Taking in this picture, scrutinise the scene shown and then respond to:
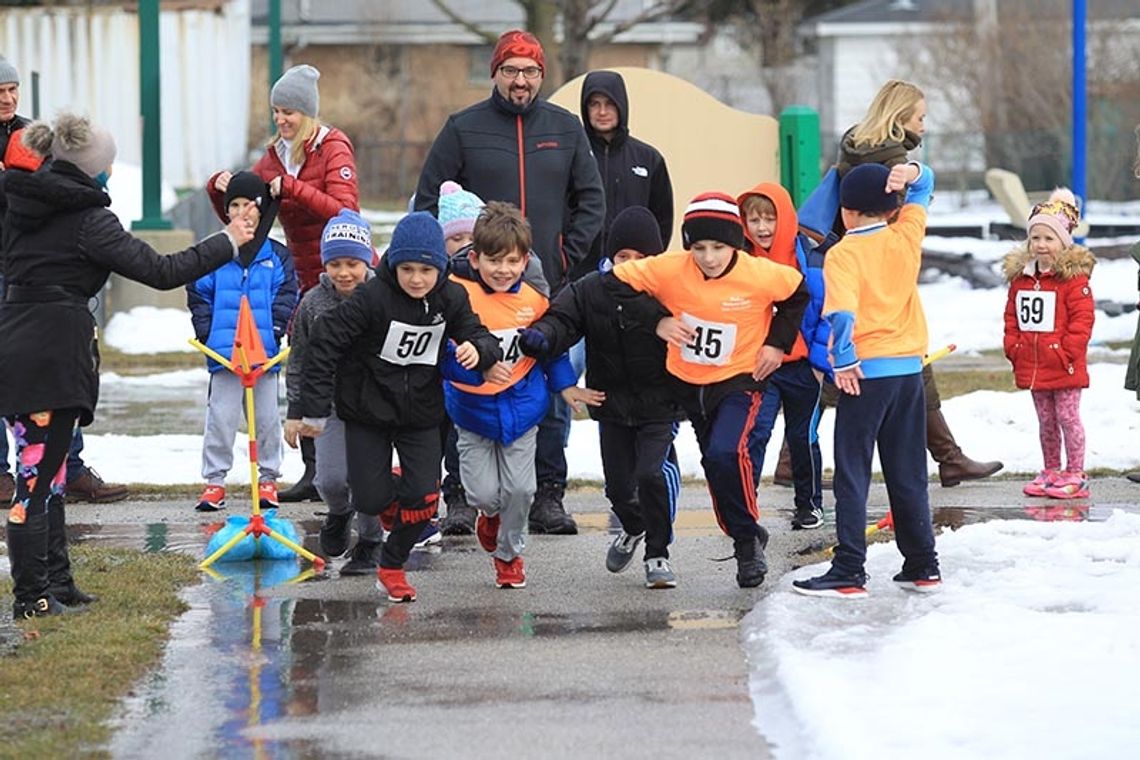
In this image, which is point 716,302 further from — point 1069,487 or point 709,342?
point 1069,487

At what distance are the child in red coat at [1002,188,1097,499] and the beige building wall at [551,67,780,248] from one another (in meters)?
6.18

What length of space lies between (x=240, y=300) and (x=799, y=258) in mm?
2759

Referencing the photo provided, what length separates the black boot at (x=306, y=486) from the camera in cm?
1095

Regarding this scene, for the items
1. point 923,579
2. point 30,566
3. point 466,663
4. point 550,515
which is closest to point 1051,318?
point 550,515

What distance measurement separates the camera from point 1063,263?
10.6 m

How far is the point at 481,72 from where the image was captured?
51969 millimetres

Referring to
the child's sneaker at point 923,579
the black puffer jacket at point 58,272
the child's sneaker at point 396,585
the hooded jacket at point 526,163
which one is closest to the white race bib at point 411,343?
the black puffer jacket at point 58,272

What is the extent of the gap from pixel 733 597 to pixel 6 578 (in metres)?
3.10

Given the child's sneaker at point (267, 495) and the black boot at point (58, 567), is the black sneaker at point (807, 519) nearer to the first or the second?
the child's sneaker at point (267, 495)

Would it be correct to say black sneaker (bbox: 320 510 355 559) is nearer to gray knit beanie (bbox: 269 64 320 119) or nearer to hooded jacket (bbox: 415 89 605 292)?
hooded jacket (bbox: 415 89 605 292)

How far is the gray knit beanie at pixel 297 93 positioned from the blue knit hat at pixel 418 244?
2279mm

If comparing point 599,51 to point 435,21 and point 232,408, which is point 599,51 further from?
point 232,408

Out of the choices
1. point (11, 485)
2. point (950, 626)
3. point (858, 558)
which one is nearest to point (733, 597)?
Result: point (858, 558)

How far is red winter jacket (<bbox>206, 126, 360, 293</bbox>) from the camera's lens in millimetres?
10086
